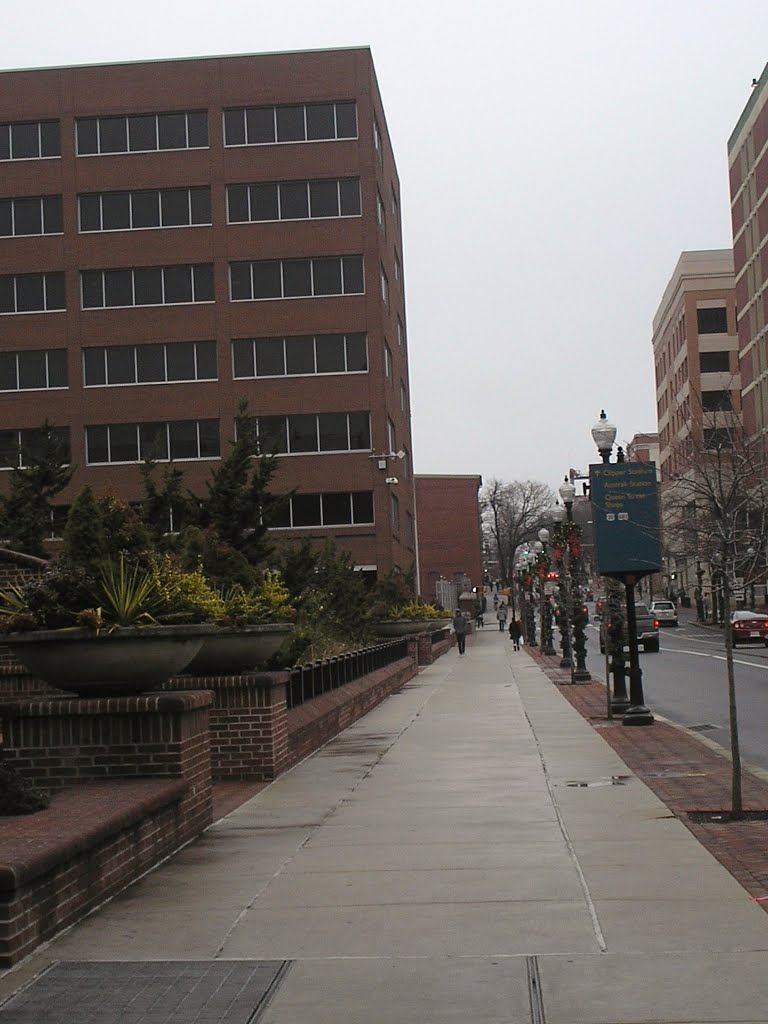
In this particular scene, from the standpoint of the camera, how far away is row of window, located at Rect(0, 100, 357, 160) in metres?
63.9

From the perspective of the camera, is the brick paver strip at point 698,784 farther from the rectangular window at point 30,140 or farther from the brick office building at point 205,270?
the rectangular window at point 30,140

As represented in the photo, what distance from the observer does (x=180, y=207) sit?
2527 inches

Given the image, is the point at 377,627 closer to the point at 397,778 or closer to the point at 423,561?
the point at 397,778

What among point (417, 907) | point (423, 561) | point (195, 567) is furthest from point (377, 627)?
point (423, 561)

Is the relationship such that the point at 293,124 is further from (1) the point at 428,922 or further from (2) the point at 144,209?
(1) the point at 428,922

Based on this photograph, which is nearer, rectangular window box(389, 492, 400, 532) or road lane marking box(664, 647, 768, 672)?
road lane marking box(664, 647, 768, 672)

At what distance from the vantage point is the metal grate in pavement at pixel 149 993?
5.60 metres

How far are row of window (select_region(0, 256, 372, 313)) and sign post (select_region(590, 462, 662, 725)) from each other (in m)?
44.1

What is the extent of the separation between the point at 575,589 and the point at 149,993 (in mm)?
36570

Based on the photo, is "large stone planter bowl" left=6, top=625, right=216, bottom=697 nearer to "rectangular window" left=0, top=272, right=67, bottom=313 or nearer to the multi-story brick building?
"rectangular window" left=0, top=272, right=67, bottom=313

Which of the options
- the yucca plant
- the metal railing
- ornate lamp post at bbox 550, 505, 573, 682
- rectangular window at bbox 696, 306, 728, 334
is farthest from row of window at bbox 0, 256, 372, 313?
the yucca plant

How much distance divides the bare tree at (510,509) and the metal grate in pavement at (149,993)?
147236 millimetres

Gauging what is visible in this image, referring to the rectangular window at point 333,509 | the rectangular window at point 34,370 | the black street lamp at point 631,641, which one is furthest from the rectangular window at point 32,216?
the black street lamp at point 631,641

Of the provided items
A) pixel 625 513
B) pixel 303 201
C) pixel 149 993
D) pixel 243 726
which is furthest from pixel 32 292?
pixel 149 993
